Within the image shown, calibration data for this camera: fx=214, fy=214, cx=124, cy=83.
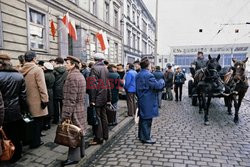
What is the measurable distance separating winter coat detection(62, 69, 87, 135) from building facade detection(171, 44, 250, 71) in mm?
71037

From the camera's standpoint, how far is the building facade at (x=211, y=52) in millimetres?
69562

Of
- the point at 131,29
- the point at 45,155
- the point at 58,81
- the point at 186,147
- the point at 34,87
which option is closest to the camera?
the point at 45,155

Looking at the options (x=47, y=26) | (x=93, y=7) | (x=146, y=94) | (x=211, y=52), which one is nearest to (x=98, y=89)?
(x=146, y=94)

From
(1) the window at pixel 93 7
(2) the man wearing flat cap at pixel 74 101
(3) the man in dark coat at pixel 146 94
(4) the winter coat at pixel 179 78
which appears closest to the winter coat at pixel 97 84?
(2) the man wearing flat cap at pixel 74 101

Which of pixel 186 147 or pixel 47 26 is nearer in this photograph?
pixel 186 147

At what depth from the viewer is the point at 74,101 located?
388cm

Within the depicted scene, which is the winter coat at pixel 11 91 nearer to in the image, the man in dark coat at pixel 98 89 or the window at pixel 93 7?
the man in dark coat at pixel 98 89

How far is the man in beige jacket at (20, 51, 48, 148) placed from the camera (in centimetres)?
459

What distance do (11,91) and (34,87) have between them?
773mm

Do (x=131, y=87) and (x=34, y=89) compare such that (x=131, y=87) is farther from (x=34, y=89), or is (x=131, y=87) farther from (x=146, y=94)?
(x=34, y=89)

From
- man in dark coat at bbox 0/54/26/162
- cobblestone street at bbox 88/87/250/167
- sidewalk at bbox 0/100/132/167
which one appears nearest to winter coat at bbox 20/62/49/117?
man in dark coat at bbox 0/54/26/162

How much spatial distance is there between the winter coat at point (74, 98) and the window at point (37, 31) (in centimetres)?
731

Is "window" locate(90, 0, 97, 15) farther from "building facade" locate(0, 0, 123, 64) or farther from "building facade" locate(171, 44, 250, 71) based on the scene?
"building facade" locate(171, 44, 250, 71)

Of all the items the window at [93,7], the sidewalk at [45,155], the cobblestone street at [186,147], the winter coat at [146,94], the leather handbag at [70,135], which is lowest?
the cobblestone street at [186,147]
